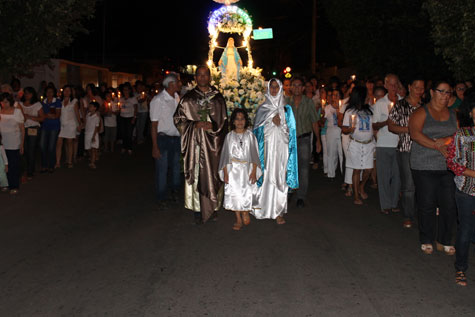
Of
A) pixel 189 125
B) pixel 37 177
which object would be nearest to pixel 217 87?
pixel 189 125

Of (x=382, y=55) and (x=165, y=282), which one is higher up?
(x=382, y=55)

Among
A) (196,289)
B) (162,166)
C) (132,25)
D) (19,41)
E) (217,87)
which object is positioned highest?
(132,25)

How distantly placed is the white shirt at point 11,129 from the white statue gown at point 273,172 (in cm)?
525

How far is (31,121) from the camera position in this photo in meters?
12.1

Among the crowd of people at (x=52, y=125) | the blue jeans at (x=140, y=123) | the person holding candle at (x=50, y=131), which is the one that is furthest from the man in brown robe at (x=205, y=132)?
the blue jeans at (x=140, y=123)

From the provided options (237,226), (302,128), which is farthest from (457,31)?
(237,226)

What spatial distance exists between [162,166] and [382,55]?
11.9m

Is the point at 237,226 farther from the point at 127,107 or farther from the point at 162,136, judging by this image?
the point at 127,107

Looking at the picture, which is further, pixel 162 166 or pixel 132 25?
pixel 132 25

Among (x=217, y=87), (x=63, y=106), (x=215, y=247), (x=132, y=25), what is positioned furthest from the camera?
(x=132, y=25)

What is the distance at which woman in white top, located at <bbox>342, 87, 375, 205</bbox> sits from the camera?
31.4 ft

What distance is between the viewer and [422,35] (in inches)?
682

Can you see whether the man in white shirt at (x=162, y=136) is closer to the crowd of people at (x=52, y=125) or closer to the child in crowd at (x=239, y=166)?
the child in crowd at (x=239, y=166)

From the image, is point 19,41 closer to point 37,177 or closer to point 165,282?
point 37,177
